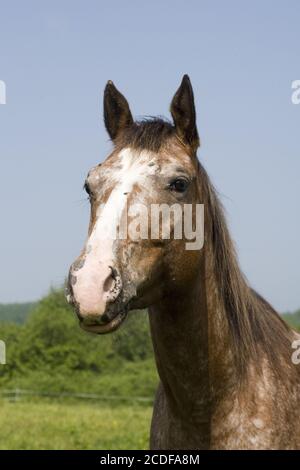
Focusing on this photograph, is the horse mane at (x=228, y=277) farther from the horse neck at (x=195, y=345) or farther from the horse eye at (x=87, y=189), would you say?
the horse eye at (x=87, y=189)

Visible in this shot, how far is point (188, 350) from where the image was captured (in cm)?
379

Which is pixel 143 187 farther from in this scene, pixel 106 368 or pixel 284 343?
pixel 106 368

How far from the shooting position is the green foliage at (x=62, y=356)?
35.3 m

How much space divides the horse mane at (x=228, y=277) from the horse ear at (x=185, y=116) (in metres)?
0.06

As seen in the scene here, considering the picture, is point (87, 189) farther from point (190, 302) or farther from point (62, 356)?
point (62, 356)

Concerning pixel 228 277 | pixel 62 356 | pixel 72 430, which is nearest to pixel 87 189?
pixel 228 277

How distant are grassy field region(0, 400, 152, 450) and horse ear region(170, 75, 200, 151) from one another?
430 inches

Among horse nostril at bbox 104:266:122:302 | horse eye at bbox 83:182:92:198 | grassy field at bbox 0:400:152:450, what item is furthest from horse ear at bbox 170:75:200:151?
grassy field at bbox 0:400:152:450

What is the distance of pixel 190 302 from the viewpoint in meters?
3.77

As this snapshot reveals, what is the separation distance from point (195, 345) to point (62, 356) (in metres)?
38.0

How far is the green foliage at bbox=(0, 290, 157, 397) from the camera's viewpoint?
35.3 metres

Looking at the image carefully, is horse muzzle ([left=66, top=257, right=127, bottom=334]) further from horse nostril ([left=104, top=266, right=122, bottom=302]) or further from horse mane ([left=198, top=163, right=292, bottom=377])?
horse mane ([left=198, top=163, right=292, bottom=377])
